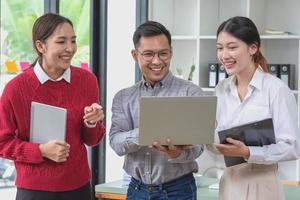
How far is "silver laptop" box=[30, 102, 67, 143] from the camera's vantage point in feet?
7.46

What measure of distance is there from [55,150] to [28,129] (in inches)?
6.7

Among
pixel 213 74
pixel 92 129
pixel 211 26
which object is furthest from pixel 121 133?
pixel 211 26

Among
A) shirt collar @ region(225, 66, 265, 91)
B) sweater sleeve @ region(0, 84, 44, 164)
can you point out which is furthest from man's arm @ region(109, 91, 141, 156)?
shirt collar @ region(225, 66, 265, 91)

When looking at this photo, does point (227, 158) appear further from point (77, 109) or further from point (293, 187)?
point (293, 187)

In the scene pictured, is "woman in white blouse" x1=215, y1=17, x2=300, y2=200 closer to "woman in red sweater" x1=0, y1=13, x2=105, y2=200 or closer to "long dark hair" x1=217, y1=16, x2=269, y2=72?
"long dark hair" x1=217, y1=16, x2=269, y2=72

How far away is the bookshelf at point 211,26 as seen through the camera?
461 cm

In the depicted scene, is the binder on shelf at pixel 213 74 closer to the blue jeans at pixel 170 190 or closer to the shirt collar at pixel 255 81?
the shirt collar at pixel 255 81

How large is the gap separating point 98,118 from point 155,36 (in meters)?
0.42

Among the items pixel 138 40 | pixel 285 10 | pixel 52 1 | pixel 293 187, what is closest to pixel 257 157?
pixel 138 40

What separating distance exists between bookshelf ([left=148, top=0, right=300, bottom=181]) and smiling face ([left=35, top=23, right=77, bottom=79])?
2.24 metres

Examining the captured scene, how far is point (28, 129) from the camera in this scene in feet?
7.73

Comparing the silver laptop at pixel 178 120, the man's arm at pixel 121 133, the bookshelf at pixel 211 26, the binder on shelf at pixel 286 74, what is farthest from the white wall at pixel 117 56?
the silver laptop at pixel 178 120

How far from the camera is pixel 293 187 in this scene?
3.68 meters

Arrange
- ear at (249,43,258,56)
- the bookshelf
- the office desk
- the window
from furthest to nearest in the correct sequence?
the bookshelf
the window
the office desk
ear at (249,43,258,56)
